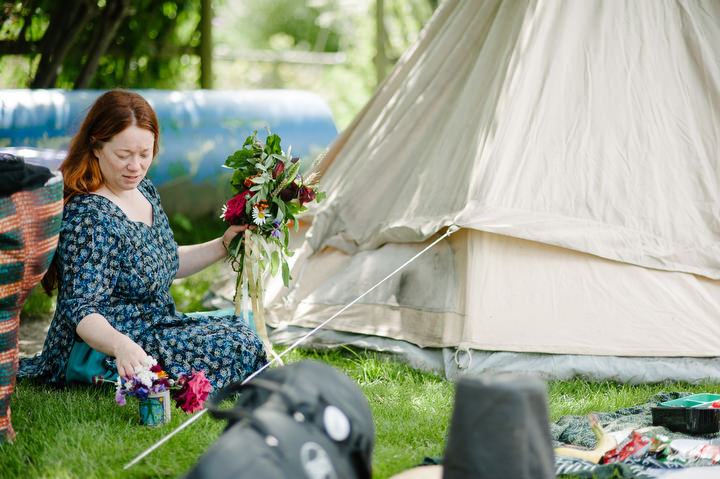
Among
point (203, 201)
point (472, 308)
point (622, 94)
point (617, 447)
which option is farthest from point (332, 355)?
point (203, 201)

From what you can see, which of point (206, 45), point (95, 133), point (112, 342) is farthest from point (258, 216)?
point (206, 45)

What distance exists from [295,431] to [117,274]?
1.38 m

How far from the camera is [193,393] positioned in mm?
2469

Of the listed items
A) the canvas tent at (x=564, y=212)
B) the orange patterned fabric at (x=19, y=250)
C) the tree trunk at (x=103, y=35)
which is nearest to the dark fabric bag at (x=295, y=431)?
the orange patterned fabric at (x=19, y=250)

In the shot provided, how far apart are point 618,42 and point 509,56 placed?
0.46 m

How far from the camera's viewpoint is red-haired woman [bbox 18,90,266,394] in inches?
99.0

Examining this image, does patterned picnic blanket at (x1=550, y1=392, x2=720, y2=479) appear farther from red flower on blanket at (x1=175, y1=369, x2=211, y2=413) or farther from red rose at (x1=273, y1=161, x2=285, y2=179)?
red rose at (x1=273, y1=161, x2=285, y2=179)

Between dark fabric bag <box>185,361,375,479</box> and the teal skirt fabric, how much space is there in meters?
1.18

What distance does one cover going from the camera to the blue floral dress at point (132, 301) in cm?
252

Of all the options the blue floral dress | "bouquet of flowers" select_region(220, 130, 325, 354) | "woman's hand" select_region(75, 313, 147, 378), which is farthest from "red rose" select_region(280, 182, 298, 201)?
"woman's hand" select_region(75, 313, 147, 378)

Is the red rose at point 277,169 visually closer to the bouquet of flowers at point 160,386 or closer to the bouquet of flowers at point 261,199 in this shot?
the bouquet of flowers at point 261,199

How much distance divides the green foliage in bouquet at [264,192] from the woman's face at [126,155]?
386mm

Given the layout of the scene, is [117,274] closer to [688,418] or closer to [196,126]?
[688,418]

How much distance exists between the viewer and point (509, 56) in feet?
11.0
